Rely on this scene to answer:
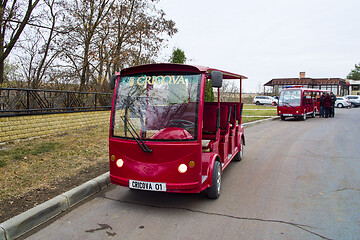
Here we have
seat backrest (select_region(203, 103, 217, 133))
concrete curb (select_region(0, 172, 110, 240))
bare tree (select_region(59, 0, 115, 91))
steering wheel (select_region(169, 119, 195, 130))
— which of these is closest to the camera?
concrete curb (select_region(0, 172, 110, 240))

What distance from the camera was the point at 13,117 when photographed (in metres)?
8.52

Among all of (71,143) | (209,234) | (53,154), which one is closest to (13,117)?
(71,143)

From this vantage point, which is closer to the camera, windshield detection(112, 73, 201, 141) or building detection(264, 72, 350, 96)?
windshield detection(112, 73, 201, 141)

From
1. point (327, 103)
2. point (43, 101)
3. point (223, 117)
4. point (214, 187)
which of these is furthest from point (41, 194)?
point (327, 103)

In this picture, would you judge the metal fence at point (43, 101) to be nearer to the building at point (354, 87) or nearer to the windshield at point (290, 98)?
the windshield at point (290, 98)

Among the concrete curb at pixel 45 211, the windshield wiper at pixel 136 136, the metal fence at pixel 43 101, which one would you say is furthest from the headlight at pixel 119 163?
the metal fence at pixel 43 101

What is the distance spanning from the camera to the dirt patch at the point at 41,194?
3.82m

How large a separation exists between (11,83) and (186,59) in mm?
14068

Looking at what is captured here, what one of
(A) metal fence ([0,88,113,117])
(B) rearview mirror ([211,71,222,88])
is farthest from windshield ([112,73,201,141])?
(A) metal fence ([0,88,113,117])

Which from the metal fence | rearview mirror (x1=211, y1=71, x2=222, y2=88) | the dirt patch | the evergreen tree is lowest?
the dirt patch

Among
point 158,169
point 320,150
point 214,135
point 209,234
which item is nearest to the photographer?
point 209,234

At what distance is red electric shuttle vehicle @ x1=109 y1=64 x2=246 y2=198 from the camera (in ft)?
12.9

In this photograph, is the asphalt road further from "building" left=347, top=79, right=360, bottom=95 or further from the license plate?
"building" left=347, top=79, right=360, bottom=95

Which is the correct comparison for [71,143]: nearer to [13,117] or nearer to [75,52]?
[13,117]
